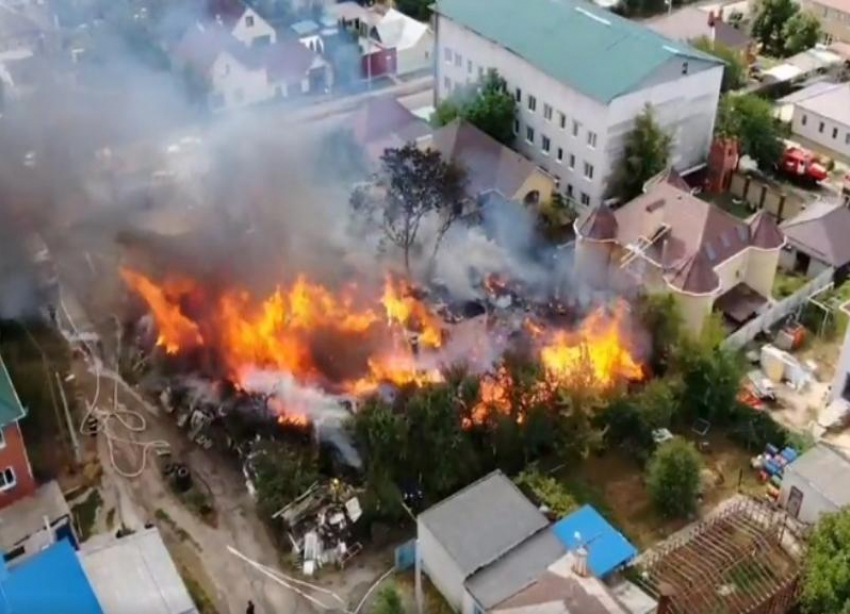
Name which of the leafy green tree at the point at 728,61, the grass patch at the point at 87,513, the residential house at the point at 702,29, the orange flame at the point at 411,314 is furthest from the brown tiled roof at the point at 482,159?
the grass patch at the point at 87,513

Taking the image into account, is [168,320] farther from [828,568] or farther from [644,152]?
[828,568]

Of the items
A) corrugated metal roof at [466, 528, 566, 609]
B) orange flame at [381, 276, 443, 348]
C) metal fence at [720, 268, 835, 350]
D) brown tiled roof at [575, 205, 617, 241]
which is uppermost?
brown tiled roof at [575, 205, 617, 241]

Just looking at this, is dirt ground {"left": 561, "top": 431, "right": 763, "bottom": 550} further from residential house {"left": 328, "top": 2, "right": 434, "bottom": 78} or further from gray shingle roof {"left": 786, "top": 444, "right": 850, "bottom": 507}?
residential house {"left": 328, "top": 2, "right": 434, "bottom": 78}

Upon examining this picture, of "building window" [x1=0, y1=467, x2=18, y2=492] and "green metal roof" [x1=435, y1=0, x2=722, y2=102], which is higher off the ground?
"green metal roof" [x1=435, y1=0, x2=722, y2=102]

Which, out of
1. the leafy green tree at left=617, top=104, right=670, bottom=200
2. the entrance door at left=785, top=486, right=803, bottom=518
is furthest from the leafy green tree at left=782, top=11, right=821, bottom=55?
the entrance door at left=785, top=486, right=803, bottom=518

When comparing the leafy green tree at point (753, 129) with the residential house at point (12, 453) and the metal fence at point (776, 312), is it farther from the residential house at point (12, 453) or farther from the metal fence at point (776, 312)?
the residential house at point (12, 453)

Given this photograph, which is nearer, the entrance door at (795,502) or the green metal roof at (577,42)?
the entrance door at (795,502)
